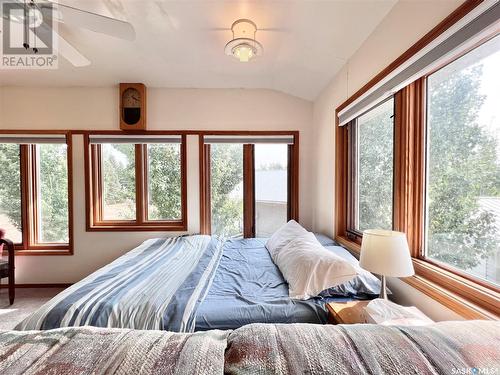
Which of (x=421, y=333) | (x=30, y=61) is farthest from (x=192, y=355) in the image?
(x=30, y=61)

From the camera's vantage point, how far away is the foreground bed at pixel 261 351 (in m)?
0.53

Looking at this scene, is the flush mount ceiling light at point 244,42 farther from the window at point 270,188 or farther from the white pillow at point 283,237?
the white pillow at point 283,237

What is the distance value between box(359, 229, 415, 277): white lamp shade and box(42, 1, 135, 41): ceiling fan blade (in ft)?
7.02

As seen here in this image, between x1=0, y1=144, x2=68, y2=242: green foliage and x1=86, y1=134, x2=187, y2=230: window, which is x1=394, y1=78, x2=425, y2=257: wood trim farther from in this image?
x1=0, y1=144, x2=68, y2=242: green foliage

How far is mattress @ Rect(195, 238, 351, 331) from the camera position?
124 centimetres

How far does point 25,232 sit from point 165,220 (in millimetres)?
1725

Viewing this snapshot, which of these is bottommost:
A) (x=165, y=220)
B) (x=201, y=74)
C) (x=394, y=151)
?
(x=165, y=220)

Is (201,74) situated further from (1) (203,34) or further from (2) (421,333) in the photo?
(2) (421,333)

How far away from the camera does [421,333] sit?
64 cm

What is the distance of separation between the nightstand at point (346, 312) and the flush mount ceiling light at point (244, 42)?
1809 mm

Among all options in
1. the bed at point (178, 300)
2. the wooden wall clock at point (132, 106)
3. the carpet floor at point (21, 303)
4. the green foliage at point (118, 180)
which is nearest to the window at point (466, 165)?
the bed at point (178, 300)

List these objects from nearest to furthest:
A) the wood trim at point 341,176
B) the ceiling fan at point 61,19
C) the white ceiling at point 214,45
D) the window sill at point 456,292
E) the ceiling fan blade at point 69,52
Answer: the window sill at point 456,292
the ceiling fan at point 61,19
the white ceiling at point 214,45
the ceiling fan blade at point 69,52
the wood trim at point 341,176

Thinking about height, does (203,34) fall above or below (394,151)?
above

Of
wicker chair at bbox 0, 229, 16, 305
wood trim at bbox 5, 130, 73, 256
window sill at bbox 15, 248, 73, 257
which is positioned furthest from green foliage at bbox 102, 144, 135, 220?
wicker chair at bbox 0, 229, 16, 305
